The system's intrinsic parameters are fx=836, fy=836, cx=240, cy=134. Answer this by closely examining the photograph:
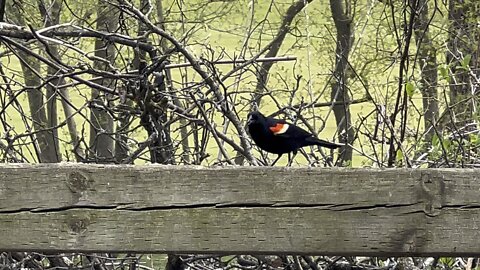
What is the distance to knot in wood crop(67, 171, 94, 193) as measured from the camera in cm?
190

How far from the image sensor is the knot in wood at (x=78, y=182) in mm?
1896

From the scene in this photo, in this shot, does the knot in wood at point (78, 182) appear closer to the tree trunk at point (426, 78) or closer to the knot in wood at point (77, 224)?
the knot in wood at point (77, 224)

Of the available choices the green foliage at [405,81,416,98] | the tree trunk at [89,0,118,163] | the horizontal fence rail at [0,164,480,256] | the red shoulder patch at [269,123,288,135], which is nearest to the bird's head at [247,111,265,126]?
the red shoulder patch at [269,123,288,135]

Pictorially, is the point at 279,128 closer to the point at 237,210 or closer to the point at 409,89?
the point at 409,89

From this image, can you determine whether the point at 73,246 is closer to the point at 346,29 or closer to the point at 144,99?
the point at 144,99

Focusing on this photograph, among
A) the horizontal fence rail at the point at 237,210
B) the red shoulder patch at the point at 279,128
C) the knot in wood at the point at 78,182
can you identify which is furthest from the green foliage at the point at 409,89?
the knot in wood at the point at 78,182

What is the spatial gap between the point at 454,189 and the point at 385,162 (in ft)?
6.75

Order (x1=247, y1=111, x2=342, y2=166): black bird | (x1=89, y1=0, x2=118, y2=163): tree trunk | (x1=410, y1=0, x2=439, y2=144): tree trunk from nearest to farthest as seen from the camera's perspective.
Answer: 1. (x1=89, y1=0, x2=118, y2=163): tree trunk
2. (x1=410, y1=0, x2=439, y2=144): tree trunk
3. (x1=247, y1=111, x2=342, y2=166): black bird

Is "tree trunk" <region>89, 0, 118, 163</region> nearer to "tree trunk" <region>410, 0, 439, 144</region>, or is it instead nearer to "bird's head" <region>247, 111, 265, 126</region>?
"bird's head" <region>247, 111, 265, 126</region>

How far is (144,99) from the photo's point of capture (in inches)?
135

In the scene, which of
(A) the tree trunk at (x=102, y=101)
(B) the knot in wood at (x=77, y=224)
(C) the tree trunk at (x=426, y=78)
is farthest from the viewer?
(C) the tree trunk at (x=426, y=78)

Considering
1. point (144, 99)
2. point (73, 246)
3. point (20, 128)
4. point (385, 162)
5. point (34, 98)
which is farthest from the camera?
point (34, 98)

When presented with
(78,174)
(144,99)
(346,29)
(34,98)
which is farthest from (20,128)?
(346,29)

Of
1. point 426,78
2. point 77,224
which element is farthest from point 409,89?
point 426,78
